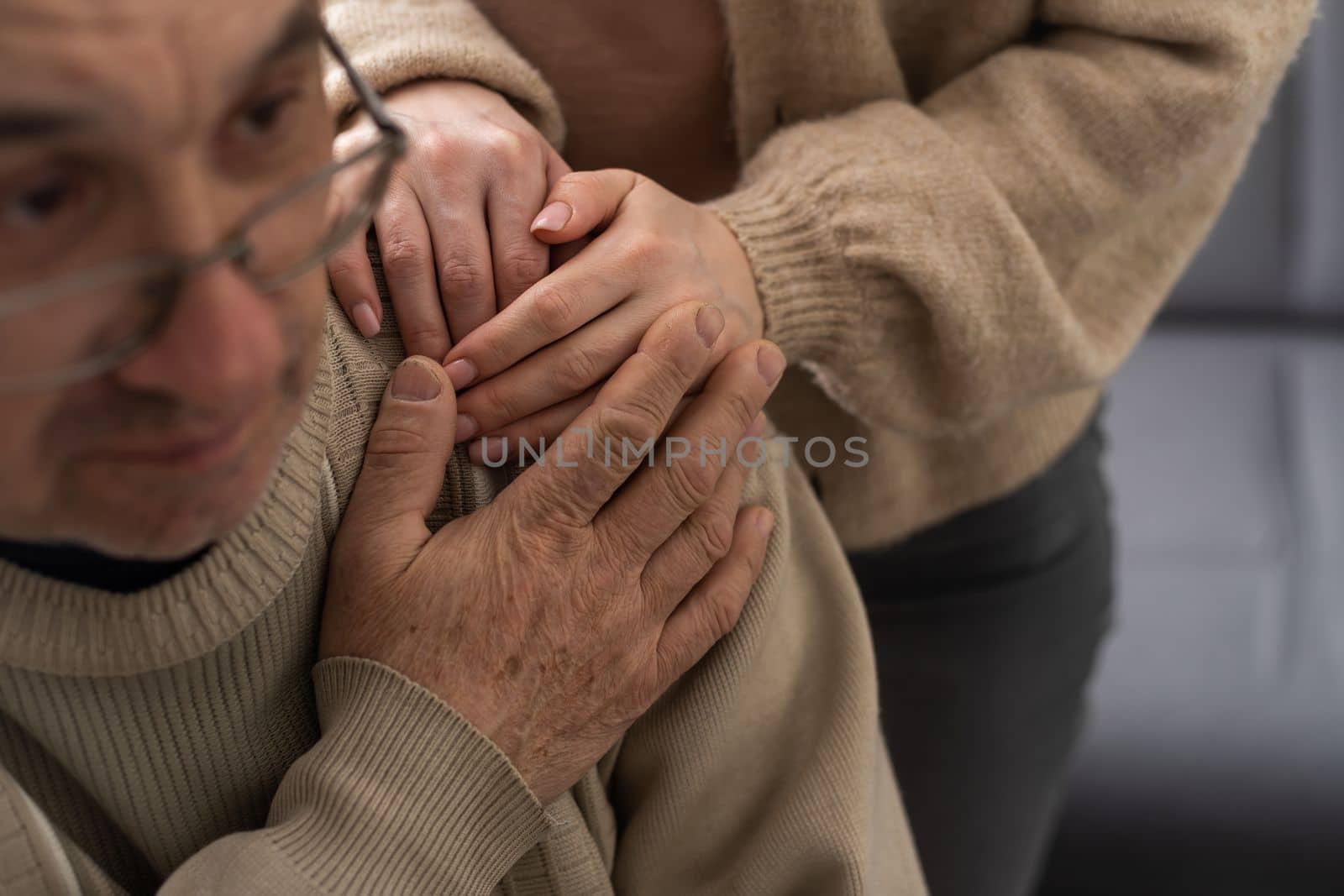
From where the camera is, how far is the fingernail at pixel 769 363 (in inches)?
30.5

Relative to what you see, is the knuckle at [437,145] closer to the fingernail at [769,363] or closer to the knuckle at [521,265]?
the knuckle at [521,265]

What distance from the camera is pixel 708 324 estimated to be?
75 cm

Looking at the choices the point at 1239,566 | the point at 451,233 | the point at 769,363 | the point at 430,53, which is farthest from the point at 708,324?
the point at 1239,566

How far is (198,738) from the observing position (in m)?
0.66

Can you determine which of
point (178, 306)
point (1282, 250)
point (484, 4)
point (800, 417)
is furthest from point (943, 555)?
point (1282, 250)

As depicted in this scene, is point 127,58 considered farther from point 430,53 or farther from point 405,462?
point 430,53

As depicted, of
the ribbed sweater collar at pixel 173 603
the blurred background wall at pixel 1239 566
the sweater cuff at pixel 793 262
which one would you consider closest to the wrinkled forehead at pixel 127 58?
the ribbed sweater collar at pixel 173 603

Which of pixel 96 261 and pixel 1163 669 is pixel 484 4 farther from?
pixel 1163 669

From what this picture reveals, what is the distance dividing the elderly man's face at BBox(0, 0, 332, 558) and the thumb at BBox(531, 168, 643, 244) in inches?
9.6

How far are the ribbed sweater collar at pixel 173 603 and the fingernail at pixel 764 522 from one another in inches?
10.7

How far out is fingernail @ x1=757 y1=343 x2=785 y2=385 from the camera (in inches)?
30.5

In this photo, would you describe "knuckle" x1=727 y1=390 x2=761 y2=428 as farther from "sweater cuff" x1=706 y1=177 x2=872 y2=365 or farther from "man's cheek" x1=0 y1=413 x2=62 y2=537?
"man's cheek" x1=0 y1=413 x2=62 y2=537

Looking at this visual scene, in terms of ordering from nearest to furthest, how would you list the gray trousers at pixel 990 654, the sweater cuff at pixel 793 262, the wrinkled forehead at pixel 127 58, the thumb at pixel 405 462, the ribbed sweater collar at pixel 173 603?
1. the wrinkled forehead at pixel 127 58
2. the ribbed sweater collar at pixel 173 603
3. the thumb at pixel 405 462
4. the sweater cuff at pixel 793 262
5. the gray trousers at pixel 990 654

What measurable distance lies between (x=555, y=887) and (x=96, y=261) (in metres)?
0.45
